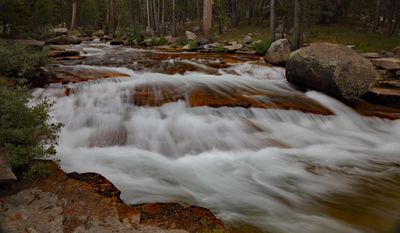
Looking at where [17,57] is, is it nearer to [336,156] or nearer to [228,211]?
[228,211]

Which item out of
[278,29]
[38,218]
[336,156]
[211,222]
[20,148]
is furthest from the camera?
[278,29]

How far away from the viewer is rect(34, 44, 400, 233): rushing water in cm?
497

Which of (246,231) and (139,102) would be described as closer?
(246,231)

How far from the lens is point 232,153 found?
23.0 ft

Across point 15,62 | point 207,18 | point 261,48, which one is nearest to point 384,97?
point 261,48

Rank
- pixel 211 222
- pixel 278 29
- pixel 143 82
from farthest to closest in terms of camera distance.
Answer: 1. pixel 278 29
2. pixel 143 82
3. pixel 211 222

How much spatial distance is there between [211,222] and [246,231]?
49 centimetres

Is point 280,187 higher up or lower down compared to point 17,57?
lower down

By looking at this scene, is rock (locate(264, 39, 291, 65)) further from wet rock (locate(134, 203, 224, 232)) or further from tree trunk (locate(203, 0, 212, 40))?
wet rock (locate(134, 203, 224, 232))

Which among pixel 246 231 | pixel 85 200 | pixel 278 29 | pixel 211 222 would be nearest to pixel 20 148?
pixel 85 200

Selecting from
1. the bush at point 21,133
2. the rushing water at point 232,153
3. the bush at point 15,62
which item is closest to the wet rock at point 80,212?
the bush at point 21,133

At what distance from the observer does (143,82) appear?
9539 millimetres

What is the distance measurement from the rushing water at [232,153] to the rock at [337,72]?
59cm

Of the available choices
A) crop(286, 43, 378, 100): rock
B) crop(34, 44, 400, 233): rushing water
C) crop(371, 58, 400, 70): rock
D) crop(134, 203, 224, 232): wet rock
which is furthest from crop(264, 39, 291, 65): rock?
crop(134, 203, 224, 232): wet rock
